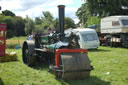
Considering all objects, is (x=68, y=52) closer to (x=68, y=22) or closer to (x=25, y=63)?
(x=25, y=63)

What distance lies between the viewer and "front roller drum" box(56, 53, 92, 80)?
521 cm

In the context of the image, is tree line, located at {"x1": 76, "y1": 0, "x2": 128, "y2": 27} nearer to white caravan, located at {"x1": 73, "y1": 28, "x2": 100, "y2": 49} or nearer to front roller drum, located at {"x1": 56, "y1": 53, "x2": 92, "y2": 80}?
white caravan, located at {"x1": 73, "y1": 28, "x2": 100, "y2": 49}

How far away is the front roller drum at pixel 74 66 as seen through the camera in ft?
17.1

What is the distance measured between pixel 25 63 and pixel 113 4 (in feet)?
77.5

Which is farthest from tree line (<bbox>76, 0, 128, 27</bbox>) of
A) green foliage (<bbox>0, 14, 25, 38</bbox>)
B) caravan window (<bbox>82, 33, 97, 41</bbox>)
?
green foliage (<bbox>0, 14, 25, 38</bbox>)

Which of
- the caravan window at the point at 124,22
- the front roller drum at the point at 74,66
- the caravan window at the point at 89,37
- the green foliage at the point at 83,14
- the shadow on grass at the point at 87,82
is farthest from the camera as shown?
the green foliage at the point at 83,14

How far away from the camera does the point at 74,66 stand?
5.29 metres

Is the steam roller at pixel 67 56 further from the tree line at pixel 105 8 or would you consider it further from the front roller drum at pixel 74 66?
the tree line at pixel 105 8

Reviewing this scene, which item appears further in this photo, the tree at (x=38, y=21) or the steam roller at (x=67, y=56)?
the tree at (x=38, y=21)

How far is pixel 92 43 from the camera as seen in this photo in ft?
47.5

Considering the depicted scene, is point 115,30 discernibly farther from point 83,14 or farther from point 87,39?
point 83,14

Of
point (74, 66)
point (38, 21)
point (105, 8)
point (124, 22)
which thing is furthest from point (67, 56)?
point (38, 21)

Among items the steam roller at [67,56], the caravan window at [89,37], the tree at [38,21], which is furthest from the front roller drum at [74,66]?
the tree at [38,21]

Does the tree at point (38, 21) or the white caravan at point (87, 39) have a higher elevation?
the tree at point (38, 21)
